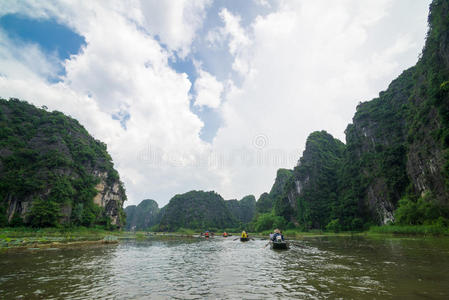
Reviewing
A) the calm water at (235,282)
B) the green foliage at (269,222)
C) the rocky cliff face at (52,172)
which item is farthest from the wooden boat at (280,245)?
the green foliage at (269,222)

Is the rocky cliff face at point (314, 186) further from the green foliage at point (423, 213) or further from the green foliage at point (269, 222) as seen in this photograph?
the green foliage at point (423, 213)

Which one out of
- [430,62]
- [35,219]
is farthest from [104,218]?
[430,62]

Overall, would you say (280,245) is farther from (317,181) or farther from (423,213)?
(317,181)

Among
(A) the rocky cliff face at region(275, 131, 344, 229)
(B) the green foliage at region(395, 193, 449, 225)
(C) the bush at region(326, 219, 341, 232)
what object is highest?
(A) the rocky cliff face at region(275, 131, 344, 229)

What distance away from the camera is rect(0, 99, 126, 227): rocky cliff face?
49.9 metres

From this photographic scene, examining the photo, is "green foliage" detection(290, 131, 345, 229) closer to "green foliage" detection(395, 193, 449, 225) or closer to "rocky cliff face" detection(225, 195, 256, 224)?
"green foliage" detection(395, 193, 449, 225)

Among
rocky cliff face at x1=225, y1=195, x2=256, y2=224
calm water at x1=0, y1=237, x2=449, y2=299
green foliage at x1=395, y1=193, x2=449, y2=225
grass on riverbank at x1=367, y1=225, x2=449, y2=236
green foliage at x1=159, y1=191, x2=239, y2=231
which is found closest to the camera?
calm water at x1=0, y1=237, x2=449, y2=299

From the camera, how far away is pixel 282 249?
76.9 feet

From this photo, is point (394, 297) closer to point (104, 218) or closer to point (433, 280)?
point (433, 280)

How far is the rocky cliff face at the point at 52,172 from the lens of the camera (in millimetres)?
49938

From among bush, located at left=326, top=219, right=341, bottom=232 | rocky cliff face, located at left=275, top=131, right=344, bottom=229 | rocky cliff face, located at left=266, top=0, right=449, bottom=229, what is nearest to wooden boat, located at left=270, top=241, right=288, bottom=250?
rocky cliff face, located at left=266, top=0, right=449, bottom=229

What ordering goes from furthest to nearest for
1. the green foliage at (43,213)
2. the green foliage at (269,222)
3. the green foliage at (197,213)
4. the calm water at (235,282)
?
the green foliage at (197,213)
the green foliage at (269,222)
the green foliage at (43,213)
the calm water at (235,282)

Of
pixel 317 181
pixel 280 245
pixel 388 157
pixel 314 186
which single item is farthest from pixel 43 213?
pixel 317 181

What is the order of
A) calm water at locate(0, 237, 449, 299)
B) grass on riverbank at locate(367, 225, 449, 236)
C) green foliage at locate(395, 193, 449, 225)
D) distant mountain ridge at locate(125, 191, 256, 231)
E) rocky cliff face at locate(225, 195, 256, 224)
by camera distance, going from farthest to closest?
rocky cliff face at locate(225, 195, 256, 224), distant mountain ridge at locate(125, 191, 256, 231), green foliage at locate(395, 193, 449, 225), grass on riverbank at locate(367, 225, 449, 236), calm water at locate(0, 237, 449, 299)
